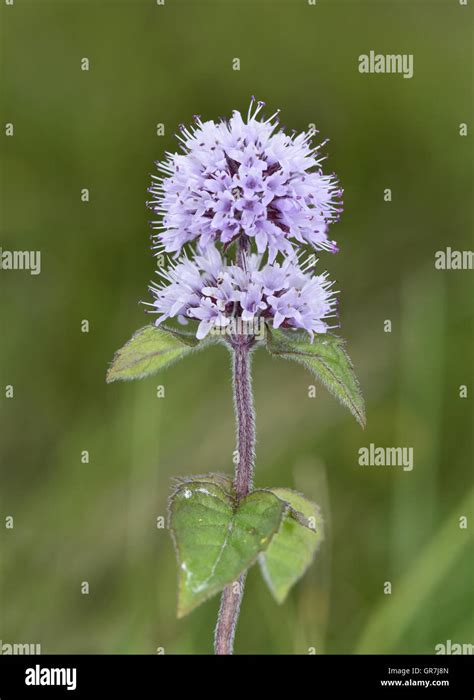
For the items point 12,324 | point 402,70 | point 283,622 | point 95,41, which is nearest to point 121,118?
point 95,41

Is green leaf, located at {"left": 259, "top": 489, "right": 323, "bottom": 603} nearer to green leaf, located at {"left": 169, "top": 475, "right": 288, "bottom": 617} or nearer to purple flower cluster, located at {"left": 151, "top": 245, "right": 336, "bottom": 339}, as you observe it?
green leaf, located at {"left": 169, "top": 475, "right": 288, "bottom": 617}

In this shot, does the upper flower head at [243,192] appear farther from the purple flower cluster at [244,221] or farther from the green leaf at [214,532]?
the green leaf at [214,532]

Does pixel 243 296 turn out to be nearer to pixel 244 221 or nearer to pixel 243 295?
pixel 243 295

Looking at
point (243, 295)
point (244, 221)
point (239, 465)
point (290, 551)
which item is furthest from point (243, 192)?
point (290, 551)

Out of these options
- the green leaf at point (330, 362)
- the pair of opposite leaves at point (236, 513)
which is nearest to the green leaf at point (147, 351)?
the pair of opposite leaves at point (236, 513)

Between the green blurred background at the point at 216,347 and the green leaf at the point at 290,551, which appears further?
the green blurred background at the point at 216,347
